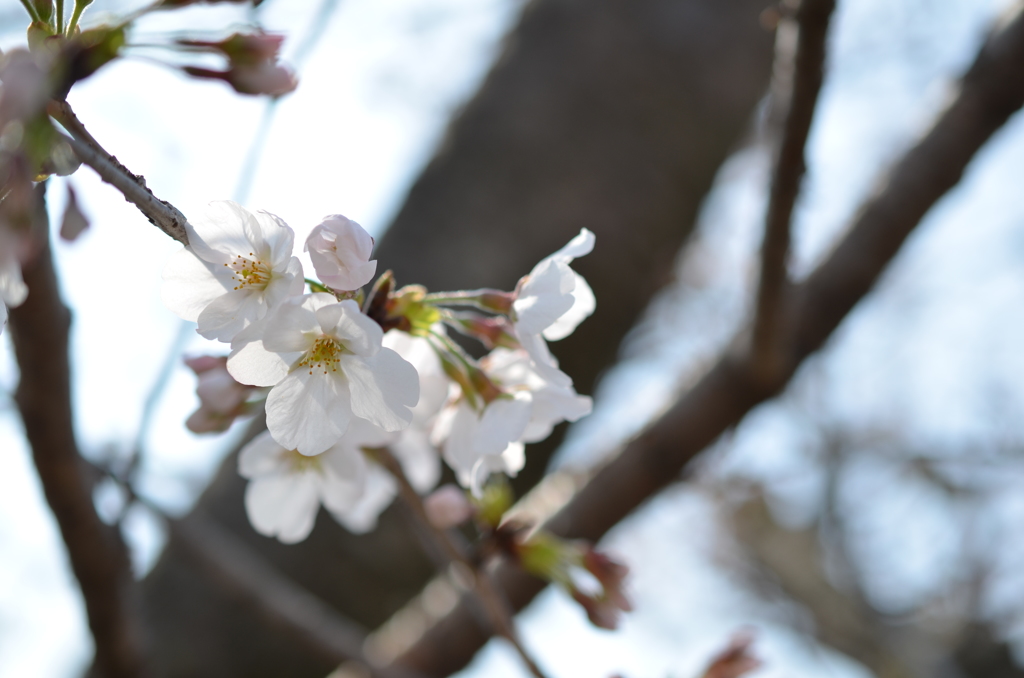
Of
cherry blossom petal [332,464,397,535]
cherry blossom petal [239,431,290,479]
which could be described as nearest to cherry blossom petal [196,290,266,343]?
cherry blossom petal [239,431,290,479]

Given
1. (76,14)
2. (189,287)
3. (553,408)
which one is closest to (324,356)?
(189,287)

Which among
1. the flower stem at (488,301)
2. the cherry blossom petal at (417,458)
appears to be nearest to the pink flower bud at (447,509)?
the cherry blossom petal at (417,458)

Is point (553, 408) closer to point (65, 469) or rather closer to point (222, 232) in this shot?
point (222, 232)

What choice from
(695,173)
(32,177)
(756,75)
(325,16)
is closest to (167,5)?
(32,177)

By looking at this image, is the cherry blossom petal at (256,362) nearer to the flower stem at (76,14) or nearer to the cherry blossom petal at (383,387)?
the cherry blossom petal at (383,387)

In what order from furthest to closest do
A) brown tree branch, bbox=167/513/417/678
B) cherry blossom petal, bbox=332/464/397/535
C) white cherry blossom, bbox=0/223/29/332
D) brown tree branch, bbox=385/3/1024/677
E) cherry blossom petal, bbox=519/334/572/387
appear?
1. brown tree branch, bbox=167/513/417/678
2. brown tree branch, bbox=385/3/1024/677
3. cherry blossom petal, bbox=332/464/397/535
4. cherry blossom petal, bbox=519/334/572/387
5. white cherry blossom, bbox=0/223/29/332

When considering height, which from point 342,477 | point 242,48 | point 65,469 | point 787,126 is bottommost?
point 65,469

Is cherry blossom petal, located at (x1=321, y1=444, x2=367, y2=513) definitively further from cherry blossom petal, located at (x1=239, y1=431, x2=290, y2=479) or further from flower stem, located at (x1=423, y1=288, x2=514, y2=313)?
flower stem, located at (x1=423, y1=288, x2=514, y2=313)
